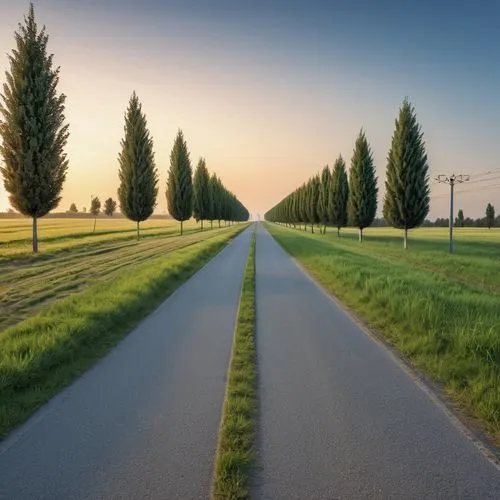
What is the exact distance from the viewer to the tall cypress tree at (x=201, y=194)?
5788 centimetres

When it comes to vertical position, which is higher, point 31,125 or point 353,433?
point 31,125

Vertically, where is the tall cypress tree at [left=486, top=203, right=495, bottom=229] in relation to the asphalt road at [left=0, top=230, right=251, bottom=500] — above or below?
above

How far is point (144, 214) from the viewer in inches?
1394

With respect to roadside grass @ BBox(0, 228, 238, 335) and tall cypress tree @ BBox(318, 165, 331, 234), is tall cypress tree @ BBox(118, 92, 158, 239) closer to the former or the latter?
roadside grass @ BBox(0, 228, 238, 335)

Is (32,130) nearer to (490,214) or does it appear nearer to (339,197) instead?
(339,197)

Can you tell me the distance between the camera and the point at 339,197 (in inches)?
1763

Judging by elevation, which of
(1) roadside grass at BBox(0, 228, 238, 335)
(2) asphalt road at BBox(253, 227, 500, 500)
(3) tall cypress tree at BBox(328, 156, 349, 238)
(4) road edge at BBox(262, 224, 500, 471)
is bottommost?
(4) road edge at BBox(262, 224, 500, 471)

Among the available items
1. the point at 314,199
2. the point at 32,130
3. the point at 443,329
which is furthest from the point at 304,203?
the point at 443,329

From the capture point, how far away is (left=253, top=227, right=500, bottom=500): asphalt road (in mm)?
2926

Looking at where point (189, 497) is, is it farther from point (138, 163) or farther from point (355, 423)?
point (138, 163)

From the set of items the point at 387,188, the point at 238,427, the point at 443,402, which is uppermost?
the point at 387,188

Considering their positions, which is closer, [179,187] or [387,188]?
[387,188]

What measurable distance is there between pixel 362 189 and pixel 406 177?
8.12 m

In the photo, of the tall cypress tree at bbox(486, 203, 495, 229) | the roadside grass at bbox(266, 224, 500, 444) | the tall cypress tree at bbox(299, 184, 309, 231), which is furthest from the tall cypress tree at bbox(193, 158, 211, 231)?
the tall cypress tree at bbox(486, 203, 495, 229)
